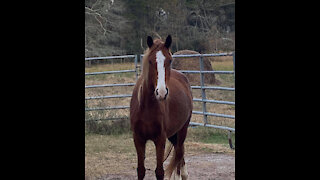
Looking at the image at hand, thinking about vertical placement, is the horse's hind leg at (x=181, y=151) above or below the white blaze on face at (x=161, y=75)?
below

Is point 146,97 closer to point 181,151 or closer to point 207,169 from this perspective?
point 181,151

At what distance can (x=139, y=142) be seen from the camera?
3869 mm

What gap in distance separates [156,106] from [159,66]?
451mm

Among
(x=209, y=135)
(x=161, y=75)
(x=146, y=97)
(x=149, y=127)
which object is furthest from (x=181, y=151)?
(x=209, y=135)

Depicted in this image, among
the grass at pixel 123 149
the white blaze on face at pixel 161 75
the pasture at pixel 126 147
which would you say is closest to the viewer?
the white blaze on face at pixel 161 75

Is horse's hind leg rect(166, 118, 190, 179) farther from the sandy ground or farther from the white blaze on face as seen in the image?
the white blaze on face

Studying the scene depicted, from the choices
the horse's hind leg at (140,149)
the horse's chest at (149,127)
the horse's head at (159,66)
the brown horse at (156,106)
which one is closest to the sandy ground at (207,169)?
the brown horse at (156,106)

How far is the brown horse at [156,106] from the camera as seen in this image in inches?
138

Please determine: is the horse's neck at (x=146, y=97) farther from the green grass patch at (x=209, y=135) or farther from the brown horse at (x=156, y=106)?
the green grass patch at (x=209, y=135)

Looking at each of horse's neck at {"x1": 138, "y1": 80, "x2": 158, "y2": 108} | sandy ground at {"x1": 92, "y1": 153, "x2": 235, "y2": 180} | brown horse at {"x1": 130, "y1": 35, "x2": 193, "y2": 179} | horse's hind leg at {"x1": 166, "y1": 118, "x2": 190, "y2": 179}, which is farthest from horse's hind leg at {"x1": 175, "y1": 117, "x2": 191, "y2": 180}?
horse's neck at {"x1": 138, "y1": 80, "x2": 158, "y2": 108}

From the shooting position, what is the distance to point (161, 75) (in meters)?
3.44
